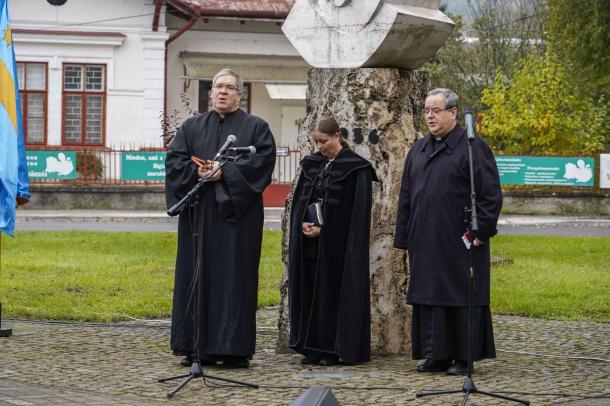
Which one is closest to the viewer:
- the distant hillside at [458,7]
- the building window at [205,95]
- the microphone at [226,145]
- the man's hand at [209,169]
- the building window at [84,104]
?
the microphone at [226,145]

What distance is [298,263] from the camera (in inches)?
418

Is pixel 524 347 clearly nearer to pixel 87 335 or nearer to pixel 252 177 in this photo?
pixel 252 177

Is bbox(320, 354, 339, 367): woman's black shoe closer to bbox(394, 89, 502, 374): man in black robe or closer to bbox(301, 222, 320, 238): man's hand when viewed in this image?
bbox(394, 89, 502, 374): man in black robe

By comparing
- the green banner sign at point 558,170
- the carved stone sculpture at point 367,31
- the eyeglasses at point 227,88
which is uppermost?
the carved stone sculpture at point 367,31

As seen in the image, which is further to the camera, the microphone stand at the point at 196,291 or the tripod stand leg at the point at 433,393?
the microphone stand at the point at 196,291

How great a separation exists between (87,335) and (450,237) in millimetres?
3701

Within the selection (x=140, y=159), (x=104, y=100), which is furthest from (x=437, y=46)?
(x=104, y=100)

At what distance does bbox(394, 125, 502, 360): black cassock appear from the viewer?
10000mm

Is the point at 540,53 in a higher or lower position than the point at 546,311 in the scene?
higher

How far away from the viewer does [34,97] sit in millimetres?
39625

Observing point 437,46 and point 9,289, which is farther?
point 9,289

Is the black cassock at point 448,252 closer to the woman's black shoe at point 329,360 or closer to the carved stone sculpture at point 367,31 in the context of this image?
the woman's black shoe at point 329,360

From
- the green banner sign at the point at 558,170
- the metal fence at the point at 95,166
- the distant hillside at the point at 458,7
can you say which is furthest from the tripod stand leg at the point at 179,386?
the distant hillside at the point at 458,7

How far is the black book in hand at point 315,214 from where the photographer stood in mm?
10523
